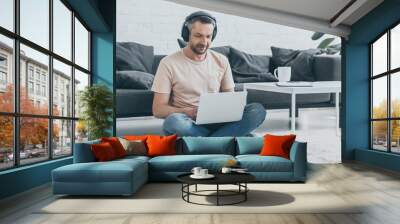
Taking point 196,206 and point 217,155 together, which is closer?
point 196,206

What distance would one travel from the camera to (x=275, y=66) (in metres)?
9.67

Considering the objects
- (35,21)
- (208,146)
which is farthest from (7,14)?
(208,146)

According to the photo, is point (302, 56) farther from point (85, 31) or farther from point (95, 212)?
point (95, 212)

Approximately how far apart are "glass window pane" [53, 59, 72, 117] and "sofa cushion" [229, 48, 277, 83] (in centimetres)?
375

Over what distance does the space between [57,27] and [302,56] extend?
550 cm

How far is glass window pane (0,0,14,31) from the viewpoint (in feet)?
16.6

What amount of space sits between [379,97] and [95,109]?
602 centimetres

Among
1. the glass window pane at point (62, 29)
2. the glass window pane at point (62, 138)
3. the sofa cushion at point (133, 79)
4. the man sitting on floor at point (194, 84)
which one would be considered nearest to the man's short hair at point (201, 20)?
the man sitting on floor at point (194, 84)

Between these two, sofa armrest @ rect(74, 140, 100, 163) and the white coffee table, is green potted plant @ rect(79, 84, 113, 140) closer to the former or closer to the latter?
sofa armrest @ rect(74, 140, 100, 163)

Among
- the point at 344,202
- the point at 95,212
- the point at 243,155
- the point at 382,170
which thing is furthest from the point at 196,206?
the point at 382,170

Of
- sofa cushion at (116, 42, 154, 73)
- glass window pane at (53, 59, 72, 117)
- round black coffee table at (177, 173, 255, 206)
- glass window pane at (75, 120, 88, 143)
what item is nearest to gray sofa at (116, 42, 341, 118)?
sofa cushion at (116, 42, 154, 73)

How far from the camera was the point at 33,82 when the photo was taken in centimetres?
601

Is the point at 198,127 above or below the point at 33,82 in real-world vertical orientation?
below

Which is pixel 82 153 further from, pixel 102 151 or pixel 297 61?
pixel 297 61
